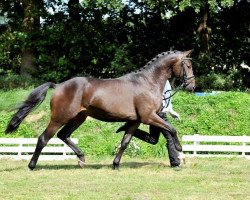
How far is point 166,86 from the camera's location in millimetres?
12312

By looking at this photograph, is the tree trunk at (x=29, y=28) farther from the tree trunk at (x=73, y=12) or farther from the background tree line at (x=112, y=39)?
the tree trunk at (x=73, y=12)

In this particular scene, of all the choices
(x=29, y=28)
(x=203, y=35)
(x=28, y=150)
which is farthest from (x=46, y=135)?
(x=203, y=35)

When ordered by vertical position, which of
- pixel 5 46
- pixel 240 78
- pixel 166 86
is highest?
pixel 166 86

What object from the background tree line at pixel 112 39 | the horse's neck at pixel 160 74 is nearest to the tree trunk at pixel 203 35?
the background tree line at pixel 112 39

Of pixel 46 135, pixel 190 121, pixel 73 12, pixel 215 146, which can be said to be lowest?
pixel 190 121

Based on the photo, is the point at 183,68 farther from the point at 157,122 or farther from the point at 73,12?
the point at 73,12

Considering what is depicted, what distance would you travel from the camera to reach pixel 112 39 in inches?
1037

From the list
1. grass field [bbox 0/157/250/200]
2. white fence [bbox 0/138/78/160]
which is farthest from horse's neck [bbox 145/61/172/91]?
white fence [bbox 0/138/78/160]

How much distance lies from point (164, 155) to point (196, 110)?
3.58 m

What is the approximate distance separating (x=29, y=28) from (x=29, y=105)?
14283 millimetres

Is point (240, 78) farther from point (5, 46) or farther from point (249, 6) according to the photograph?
point (5, 46)

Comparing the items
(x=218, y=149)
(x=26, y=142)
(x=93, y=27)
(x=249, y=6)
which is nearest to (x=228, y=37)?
(x=249, y=6)

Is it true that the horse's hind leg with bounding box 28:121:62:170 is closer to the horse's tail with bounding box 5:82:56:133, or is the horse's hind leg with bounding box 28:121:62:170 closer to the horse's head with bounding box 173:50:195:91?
the horse's tail with bounding box 5:82:56:133

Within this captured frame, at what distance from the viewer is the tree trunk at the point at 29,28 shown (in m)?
25.1
